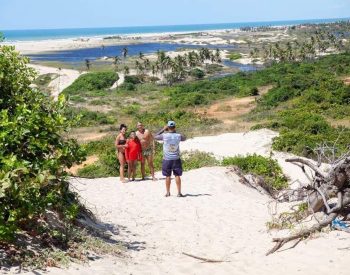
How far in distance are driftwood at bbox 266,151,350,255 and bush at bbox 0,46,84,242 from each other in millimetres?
3113

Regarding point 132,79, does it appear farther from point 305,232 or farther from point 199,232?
point 305,232

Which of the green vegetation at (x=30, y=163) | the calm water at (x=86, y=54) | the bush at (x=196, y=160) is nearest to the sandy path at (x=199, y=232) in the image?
the green vegetation at (x=30, y=163)

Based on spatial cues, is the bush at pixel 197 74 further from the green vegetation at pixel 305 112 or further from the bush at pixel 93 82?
the green vegetation at pixel 305 112

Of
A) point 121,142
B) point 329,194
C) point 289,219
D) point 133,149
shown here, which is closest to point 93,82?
point 121,142

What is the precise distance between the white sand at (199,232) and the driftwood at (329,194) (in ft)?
0.77

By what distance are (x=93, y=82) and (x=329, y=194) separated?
5961 centimetres

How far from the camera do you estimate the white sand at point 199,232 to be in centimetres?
620

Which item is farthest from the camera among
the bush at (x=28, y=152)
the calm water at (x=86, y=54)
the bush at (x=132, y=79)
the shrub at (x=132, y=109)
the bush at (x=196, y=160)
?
the calm water at (x=86, y=54)

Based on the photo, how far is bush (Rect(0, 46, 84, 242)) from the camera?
547cm

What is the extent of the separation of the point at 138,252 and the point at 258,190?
238 inches

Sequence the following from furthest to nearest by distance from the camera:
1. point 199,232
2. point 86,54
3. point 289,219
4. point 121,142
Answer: point 86,54 → point 121,142 → point 199,232 → point 289,219

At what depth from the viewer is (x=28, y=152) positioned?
243 inches

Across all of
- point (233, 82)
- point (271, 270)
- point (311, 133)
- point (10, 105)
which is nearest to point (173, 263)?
point (271, 270)

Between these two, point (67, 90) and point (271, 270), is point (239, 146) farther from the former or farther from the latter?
point (67, 90)
